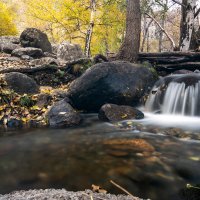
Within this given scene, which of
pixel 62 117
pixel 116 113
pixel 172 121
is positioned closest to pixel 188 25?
pixel 172 121

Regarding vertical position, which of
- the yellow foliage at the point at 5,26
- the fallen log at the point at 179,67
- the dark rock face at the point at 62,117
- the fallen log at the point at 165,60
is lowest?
the dark rock face at the point at 62,117

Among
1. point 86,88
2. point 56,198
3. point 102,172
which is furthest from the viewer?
point 86,88

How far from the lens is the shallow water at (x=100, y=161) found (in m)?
3.36

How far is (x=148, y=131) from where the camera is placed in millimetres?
6336

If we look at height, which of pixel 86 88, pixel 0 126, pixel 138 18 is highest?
pixel 138 18

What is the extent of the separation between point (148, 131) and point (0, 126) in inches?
156

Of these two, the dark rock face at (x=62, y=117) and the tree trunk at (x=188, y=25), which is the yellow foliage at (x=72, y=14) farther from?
the dark rock face at (x=62, y=117)

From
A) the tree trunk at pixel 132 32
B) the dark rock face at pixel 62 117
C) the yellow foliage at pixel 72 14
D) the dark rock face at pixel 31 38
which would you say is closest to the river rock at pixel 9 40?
the dark rock face at pixel 31 38

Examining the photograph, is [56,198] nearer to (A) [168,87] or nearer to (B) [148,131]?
(B) [148,131]

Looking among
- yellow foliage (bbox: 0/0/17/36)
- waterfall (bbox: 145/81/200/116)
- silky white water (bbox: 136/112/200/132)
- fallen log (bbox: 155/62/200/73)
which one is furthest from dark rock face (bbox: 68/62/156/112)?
yellow foliage (bbox: 0/0/17/36)

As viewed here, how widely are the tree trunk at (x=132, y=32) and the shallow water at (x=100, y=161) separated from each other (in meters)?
5.69

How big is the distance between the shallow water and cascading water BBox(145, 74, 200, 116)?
2748mm

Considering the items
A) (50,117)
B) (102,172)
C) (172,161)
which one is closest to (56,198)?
(102,172)

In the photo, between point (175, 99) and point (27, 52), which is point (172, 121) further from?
point (27, 52)
